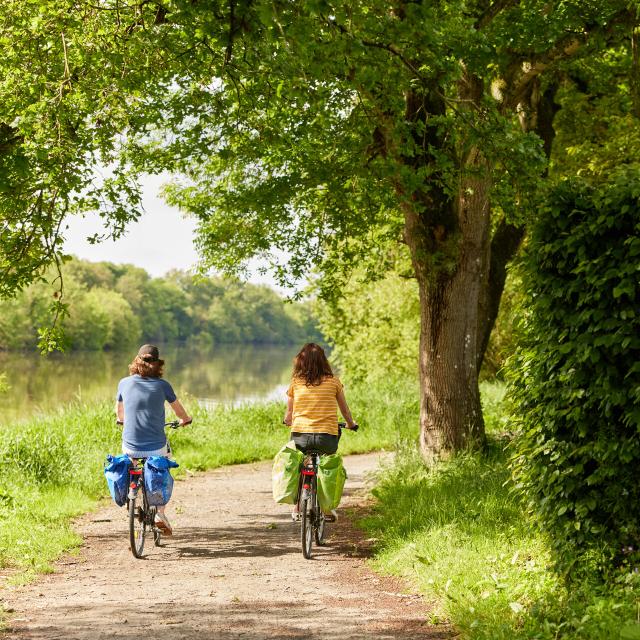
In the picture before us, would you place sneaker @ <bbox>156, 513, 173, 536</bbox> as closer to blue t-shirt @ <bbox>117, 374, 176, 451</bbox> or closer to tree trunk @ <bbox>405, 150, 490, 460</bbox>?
blue t-shirt @ <bbox>117, 374, 176, 451</bbox>

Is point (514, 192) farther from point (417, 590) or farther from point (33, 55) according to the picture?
point (33, 55)

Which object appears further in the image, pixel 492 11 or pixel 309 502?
pixel 492 11

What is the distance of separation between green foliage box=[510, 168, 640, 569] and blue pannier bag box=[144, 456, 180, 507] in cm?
346

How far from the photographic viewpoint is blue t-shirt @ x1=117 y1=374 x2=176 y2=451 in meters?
7.91

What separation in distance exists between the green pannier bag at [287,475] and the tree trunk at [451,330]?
3.61m

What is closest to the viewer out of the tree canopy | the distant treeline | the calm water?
the tree canopy

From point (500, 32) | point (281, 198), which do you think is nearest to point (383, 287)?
point (281, 198)

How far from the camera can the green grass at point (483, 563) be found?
503 cm

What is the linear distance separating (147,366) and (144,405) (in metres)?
0.37

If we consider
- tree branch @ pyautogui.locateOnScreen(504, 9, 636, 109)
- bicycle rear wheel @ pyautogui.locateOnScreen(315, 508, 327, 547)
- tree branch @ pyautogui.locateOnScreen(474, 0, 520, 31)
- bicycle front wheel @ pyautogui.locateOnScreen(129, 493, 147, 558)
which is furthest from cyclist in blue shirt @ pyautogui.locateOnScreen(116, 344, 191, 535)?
tree branch @ pyautogui.locateOnScreen(504, 9, 636, 109)

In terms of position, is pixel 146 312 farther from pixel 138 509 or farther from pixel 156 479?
pixel 156 479

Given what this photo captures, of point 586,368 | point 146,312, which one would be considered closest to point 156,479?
point 586,368

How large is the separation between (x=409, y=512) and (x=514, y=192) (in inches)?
135

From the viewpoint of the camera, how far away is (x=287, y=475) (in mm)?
7906
